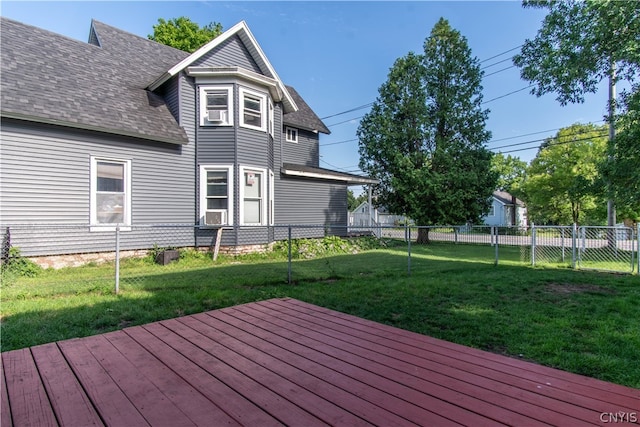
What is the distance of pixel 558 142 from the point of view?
965 inches

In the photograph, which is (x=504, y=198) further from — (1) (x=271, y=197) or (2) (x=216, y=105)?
(2) (x=216, y=105)

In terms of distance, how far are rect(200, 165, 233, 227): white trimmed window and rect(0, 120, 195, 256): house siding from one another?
0.58 meters

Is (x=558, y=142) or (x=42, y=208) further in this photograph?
(x=558, y=142)

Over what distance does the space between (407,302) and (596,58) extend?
390 inches

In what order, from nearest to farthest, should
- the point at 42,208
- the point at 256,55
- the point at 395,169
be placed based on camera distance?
the point at 42,208 < the point at 256,55 < the point at 395,169

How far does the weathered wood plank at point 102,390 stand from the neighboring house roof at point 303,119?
12.7m

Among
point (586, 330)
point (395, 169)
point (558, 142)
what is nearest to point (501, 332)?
point (586, 330)

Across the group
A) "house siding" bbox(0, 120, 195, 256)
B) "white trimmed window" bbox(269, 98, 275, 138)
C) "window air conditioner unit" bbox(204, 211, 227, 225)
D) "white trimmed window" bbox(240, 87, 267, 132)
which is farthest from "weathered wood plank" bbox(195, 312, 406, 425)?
"white trimmed window" bbox(269, 98, 275, 138)

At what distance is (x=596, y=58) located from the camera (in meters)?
9.38

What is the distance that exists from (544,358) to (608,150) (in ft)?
33.2

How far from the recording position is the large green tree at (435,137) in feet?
55.4

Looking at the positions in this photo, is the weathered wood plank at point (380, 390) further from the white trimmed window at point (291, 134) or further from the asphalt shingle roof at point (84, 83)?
the white trimmed window at point (291, 134)

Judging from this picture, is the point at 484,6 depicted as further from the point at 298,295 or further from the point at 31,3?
the point at 31,3

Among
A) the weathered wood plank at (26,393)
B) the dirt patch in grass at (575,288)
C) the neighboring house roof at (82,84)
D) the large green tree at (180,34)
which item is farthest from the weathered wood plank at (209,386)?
the large green tree at (180,34)
